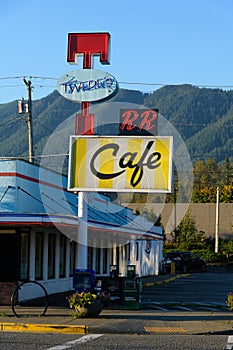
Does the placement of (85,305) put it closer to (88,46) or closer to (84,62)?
(84,62)

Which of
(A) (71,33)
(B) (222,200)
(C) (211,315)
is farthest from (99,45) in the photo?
(B) (222,200)

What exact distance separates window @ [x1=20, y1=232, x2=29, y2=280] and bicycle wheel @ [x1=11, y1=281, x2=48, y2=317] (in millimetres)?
370

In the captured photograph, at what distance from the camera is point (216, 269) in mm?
59562

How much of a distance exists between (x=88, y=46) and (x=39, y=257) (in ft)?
26.0

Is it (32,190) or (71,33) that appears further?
(32,190)

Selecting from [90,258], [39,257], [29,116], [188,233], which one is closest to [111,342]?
[39,257]

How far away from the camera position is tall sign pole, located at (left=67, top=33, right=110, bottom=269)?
2178 cm

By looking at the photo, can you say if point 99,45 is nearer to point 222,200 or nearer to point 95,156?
point 95,156

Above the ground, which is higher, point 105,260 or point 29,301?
point 105,260

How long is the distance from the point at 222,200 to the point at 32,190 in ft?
253

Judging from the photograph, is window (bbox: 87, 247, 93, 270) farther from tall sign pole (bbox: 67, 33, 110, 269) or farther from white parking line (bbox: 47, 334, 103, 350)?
white parking line (bbox: 47, 334, 103, 350)

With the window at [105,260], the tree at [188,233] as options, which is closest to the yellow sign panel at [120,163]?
the window at [105,260]

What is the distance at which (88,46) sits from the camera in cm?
2242

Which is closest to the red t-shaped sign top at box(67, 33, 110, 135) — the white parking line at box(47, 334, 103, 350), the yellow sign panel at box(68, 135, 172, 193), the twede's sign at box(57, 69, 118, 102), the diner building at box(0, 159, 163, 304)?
the twede's sign at box(57, 69, 118, 102)
